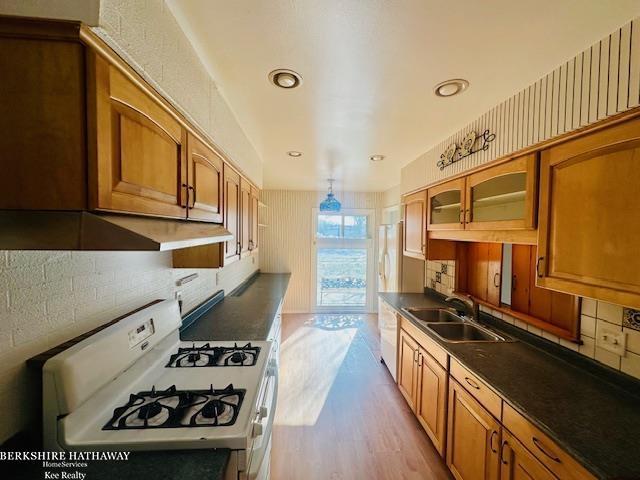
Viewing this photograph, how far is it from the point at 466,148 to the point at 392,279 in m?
2.01

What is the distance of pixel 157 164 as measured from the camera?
0.98m

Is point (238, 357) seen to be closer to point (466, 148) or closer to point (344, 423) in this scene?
point (344, 423)

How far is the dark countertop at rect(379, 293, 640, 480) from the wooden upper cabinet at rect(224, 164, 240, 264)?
1.59m

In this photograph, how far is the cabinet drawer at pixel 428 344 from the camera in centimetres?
186

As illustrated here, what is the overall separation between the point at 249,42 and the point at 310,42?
0.86 ft

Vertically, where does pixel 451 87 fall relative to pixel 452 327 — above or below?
above

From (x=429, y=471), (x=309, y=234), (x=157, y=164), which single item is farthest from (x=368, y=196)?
(x=157, y=164)

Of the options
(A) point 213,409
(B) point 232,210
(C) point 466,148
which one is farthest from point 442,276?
(A) point 213,409

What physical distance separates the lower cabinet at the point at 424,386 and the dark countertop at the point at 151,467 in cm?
157

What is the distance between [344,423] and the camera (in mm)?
2373

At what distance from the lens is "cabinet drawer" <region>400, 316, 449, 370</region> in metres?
1.86

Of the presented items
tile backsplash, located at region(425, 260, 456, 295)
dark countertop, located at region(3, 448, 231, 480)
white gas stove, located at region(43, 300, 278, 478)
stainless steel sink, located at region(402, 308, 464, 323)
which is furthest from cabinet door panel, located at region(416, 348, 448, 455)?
dark countertop, located at region(3, 448, 231, 480)

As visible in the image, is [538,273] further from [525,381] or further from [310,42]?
[310,42]

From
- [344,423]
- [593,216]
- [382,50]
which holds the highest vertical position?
[382,50]
